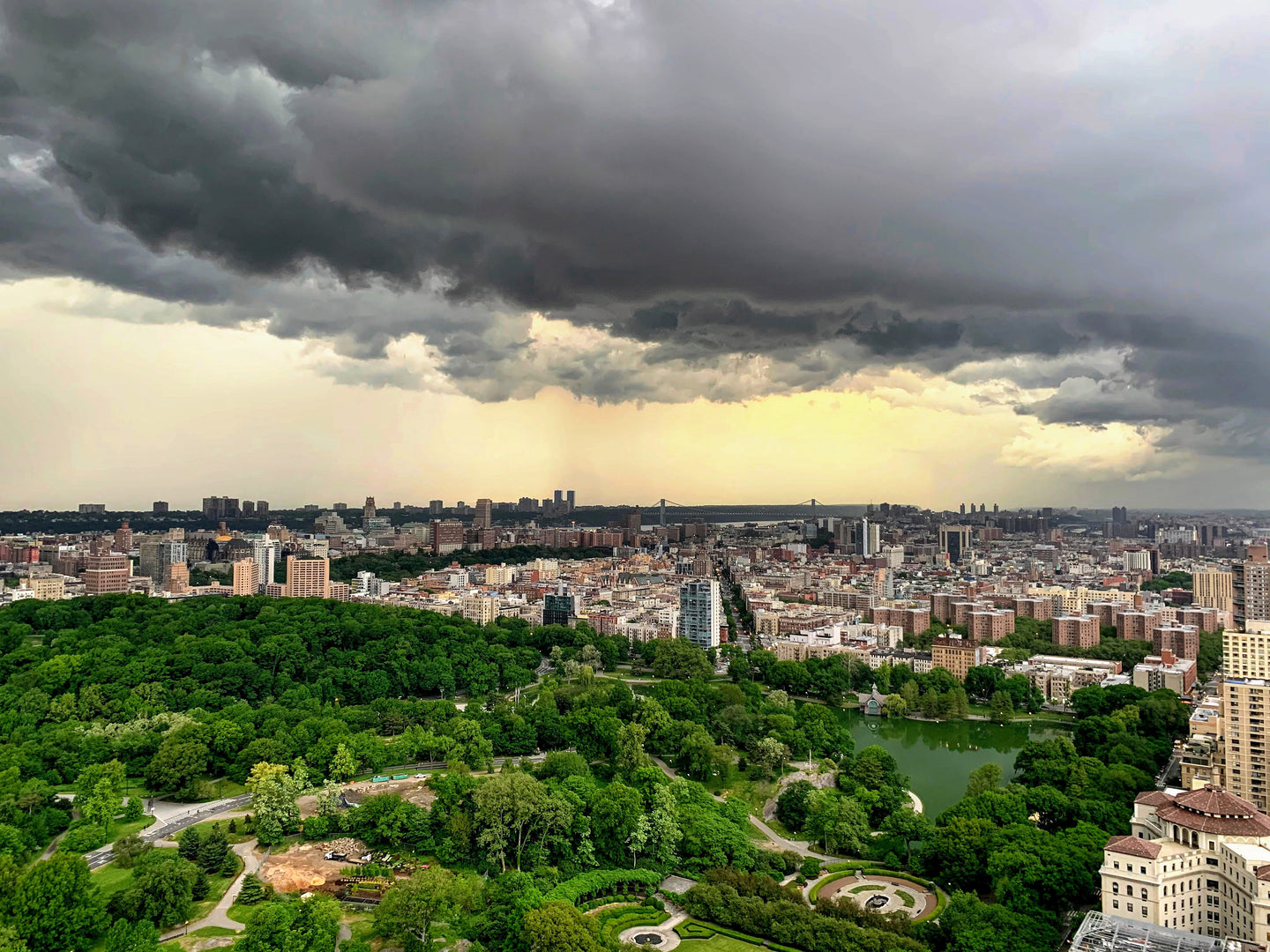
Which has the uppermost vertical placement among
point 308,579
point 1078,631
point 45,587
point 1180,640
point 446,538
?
point 446,538

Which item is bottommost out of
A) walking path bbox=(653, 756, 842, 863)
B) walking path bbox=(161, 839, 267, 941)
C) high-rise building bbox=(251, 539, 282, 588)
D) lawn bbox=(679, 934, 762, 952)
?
walking path bbox=(653, 756, 842, 863)

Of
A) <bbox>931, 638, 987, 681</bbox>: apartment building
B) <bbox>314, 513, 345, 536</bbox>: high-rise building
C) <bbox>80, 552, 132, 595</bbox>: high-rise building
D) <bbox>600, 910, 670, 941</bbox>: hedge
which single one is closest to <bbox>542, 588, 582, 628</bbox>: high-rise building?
<bbox>931, 638, 987, 681</bbox>: apartment building

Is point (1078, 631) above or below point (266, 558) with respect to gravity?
below

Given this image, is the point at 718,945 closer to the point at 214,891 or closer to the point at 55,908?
the point at 214,891

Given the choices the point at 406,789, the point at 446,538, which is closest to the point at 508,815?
the point at 406,789

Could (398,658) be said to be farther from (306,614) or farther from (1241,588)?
(1241,588)

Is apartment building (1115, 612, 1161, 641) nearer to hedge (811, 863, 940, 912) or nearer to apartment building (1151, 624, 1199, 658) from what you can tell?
apartment building (1151, 624, 1199, 658)
